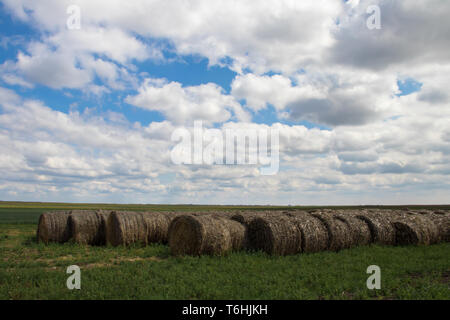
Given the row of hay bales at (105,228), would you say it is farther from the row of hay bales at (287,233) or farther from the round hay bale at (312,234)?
the round hay bale at (312,234)

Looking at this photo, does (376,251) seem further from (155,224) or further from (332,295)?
(155,224)

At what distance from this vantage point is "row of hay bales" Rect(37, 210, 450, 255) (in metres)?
12.6

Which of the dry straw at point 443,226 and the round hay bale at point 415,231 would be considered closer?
the round hay bale at point 415,231

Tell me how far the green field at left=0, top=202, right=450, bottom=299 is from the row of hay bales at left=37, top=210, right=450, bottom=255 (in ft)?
2.08

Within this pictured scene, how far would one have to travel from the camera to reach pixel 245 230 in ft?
44.6

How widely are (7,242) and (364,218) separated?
18.3 meters

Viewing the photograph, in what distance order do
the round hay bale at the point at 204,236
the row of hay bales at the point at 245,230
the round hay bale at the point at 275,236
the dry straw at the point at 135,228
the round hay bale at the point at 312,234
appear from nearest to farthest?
1. the round hay bale at the point at 204,236
2. the row of hay bales at the point at 245,230
3. the round hay bale at the point at 275,236
4. the round hay bale at the point at 312,234
5. the dry straw at the point at 135,228

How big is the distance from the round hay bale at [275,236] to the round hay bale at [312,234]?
0.60 feet

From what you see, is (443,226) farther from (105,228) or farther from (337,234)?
(105,228)

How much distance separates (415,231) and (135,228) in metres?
13.3

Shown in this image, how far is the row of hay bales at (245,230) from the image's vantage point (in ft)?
41.4

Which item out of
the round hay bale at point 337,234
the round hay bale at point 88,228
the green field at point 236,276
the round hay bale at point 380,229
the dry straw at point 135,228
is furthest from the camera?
the round hay bale at point 88,228

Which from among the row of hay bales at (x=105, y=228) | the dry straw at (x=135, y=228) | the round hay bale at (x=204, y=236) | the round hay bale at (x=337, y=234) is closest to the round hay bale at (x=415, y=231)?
the round hay bale at (x=337, y=234)
